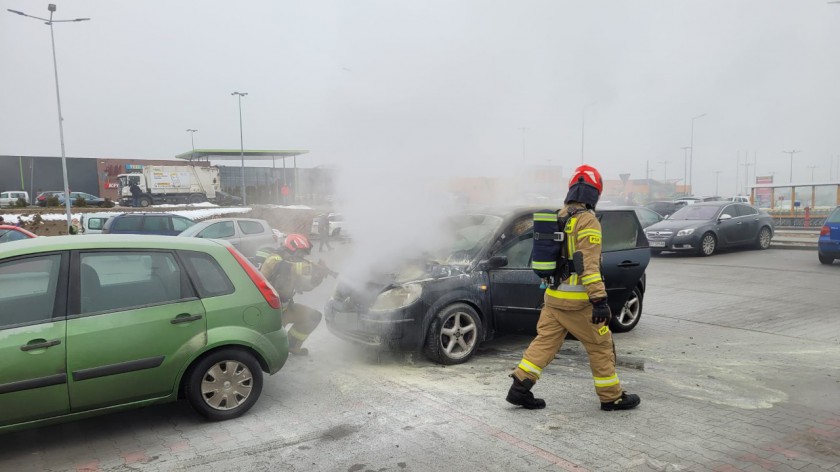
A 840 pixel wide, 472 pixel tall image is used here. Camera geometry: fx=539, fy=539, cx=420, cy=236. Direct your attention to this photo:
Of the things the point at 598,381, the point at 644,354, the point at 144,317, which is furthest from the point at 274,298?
the point at 644,354

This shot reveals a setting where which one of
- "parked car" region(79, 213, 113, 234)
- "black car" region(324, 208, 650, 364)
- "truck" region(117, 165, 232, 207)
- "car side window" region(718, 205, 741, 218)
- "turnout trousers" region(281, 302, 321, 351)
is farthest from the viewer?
"truck" region(117, 165, 232, 207)

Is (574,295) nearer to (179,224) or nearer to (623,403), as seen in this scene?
(623,403)

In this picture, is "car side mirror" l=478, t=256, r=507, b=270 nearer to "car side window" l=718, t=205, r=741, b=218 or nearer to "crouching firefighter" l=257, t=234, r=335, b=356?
"crouching firefighter" l=257, t=234, r=335, b=356

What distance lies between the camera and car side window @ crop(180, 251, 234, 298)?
4180 millimetres

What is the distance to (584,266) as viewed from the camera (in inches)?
161

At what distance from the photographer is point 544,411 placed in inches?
167

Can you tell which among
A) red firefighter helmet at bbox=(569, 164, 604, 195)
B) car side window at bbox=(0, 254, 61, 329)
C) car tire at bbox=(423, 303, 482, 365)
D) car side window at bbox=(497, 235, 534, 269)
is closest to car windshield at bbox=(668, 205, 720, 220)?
car side window at bbox=(497, 235, 534, 269)

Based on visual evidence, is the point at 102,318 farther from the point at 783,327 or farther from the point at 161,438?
the point at 783,327

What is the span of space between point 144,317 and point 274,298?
3.21ft

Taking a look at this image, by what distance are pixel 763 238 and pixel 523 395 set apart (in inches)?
→ 597

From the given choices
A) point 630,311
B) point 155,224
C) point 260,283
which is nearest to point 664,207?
point 630,311

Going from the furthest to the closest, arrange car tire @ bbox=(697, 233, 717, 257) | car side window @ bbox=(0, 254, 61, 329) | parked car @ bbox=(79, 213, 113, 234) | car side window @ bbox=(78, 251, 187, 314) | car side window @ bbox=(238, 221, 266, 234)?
parked car @ bbox=(79, 213, 113, 234), car tire @ bbox=(697, 233, 717, 257), car side window @ bbox=(238, 221, 266, 234), car side window @ bbox=(78, 251, 187, 314), car side window @ bbox=(0, 254, 61, 329)

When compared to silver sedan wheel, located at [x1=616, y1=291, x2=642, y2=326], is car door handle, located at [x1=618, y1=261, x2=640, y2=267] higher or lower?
higher

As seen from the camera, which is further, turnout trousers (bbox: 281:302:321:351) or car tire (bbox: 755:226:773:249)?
car tire (bbox: 755:226:773:249)
